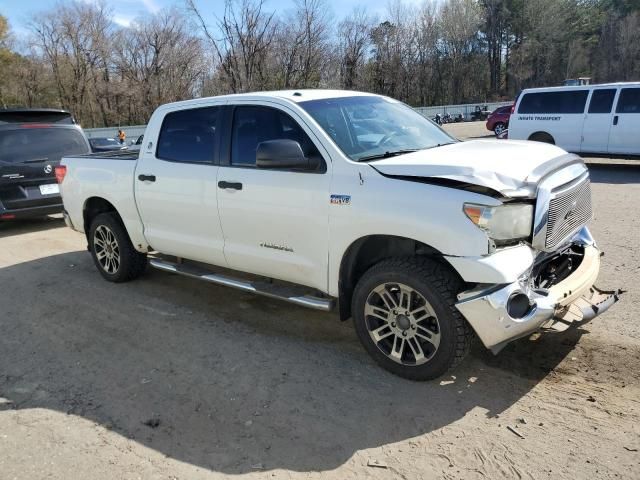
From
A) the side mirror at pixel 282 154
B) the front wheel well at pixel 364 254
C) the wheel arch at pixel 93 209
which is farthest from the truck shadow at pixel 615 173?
the wheel arch at pixel 93 209

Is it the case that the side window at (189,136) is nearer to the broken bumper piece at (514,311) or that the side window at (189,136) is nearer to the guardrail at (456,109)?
the broken bumper piece at (514,311)

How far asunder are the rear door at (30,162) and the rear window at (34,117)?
0.58ft

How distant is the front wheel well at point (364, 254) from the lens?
367 cm

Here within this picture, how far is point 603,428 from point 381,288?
1.54 metres

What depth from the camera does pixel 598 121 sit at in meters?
12.5

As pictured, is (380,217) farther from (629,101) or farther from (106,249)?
(629,101)

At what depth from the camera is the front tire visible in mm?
3312

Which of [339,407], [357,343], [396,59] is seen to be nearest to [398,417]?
[339,407]

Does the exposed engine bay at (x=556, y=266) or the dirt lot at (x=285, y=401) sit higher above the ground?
the exposed engine bay at (x=556, y=266)

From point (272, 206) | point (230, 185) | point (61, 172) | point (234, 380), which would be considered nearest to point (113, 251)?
point (61, 172)

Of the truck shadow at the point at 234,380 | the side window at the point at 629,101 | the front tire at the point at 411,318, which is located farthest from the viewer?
the side window at the point at 629,101

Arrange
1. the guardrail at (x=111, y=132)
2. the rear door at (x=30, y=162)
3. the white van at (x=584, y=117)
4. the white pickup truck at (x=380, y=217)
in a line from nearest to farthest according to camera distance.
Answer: the white pickup truck at (x=380, y=217) → the rear door at (x=30, y=162) → the white van at (x=584, y=117) → the guardrail at (x=111, y=132)

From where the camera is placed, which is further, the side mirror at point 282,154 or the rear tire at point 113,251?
the rear tire at point 113,251

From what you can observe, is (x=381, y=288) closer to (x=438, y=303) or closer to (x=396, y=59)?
(x=438, y=303)
